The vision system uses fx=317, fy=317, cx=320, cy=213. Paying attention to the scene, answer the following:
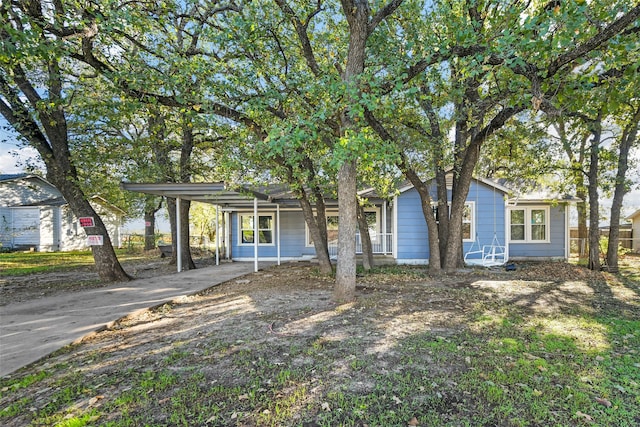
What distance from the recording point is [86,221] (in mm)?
7883

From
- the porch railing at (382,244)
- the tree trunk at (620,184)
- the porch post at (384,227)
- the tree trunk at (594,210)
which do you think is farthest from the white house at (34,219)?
the tree trunk at (620,184)

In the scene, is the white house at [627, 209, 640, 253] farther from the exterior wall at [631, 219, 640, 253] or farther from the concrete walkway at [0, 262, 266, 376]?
the concrete walkway at [0, 262, 266, 376]

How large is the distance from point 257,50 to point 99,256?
21.5ft

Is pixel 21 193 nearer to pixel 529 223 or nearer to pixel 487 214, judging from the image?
pixel 487 214

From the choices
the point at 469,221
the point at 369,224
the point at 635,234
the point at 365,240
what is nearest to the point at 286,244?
the point at 369,224

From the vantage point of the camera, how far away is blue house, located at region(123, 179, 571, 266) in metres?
11.5

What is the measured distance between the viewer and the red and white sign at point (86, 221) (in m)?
7.86

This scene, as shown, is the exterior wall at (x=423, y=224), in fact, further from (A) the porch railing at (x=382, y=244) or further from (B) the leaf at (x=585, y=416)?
(B) the leaf at (x=585, y=416)

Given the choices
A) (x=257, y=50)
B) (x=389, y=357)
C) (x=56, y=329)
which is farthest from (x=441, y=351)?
(x=257, y=50)

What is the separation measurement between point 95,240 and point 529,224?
14.7 meters

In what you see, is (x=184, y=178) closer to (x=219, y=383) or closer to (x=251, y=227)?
(x=251, y=227)

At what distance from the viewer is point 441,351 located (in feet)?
11.5

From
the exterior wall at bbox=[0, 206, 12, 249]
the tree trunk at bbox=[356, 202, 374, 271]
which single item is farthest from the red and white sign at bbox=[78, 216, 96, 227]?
the exterior wall at bbox=[0, 206, 12, 249]

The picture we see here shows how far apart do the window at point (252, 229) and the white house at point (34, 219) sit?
40.6 feet
